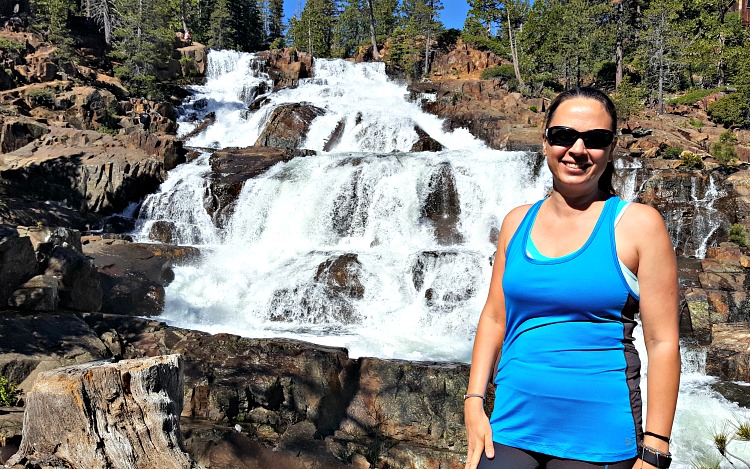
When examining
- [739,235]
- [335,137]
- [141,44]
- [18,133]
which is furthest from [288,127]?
[739,235]

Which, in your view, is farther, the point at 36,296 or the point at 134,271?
the point at 134,271

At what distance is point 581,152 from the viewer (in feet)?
5.49

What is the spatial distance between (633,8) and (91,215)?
39889 millimetres

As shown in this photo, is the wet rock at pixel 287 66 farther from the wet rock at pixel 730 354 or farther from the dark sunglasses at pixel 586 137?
the dark sunglasses at pixel 586 137

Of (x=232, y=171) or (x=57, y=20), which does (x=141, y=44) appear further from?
(x=232, y=171)

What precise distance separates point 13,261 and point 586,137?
31.4 feet

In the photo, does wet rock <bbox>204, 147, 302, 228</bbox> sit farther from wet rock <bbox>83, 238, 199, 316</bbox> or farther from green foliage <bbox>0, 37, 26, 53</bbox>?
green foliage <bbox>0, 37, 26, 53</bbox>

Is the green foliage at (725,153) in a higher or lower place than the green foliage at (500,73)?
lower

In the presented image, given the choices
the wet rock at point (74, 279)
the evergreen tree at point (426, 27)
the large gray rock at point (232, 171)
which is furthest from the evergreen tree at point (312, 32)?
the wet rock at point (74, 279)

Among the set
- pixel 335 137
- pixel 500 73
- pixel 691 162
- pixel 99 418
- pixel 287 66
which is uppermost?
pixel 500 73

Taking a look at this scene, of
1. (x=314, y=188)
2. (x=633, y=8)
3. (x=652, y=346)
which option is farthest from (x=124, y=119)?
(x=633, y=8)

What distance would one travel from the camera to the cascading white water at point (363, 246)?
11172mm

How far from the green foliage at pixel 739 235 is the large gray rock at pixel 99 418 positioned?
1565 centimetres

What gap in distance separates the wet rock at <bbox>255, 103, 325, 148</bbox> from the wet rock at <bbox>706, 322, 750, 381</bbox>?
674 inches
